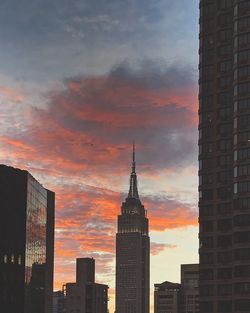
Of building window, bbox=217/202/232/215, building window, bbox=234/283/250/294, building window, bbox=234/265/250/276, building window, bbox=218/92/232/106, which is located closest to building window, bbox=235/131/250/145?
building window, bbox=218/92/232/106

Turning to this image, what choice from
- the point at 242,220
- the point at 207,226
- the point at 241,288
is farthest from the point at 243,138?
the point at 241,288

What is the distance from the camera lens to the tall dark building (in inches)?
6634

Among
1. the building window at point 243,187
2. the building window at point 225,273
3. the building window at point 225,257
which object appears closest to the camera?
the building window at point 243,187

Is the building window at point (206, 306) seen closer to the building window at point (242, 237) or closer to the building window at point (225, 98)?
the building window at point (242, 237)

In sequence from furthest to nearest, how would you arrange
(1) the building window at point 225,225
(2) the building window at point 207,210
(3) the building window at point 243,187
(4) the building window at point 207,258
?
(2) the building window at point 207,210
(1) the building window at point 225,225
(4) the building window at point 207,258
(3) the building window at point 243,187

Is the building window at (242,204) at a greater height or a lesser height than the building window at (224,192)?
lesser

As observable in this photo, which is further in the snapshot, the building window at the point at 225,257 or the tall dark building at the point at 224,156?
the building window at the point at 225,257

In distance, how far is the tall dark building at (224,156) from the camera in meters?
168

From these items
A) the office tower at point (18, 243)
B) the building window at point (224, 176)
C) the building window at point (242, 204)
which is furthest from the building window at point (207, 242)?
the office tower at point (18, 243)

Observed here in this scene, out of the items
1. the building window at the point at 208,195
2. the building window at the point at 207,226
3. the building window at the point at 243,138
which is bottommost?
the building window at the point at 207,226

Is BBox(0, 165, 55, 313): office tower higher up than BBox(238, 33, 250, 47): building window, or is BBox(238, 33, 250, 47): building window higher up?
BBox(238, 33, 250, 47): building window

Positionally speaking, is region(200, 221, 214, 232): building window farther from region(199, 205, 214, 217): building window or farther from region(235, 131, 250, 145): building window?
region(235, 131, 250, 145): building window

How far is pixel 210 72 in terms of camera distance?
18588 cm

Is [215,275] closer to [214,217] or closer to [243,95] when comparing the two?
[214,217]
